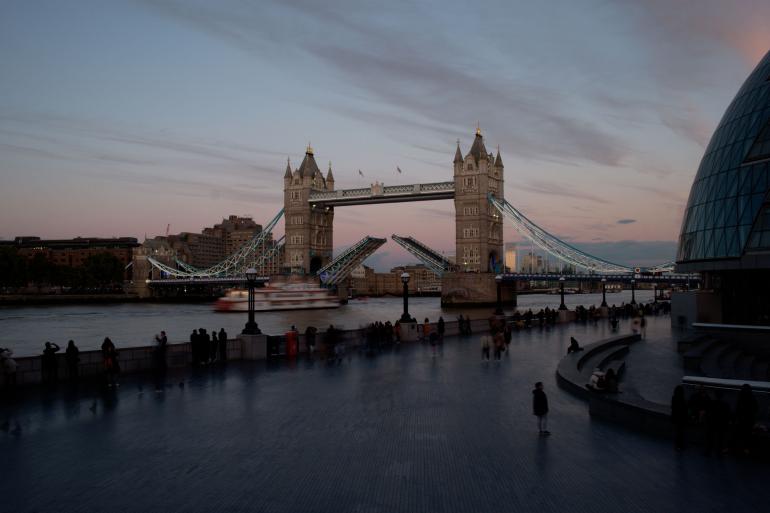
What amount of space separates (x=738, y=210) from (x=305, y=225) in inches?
3871

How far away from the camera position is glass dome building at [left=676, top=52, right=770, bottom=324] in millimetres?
26609

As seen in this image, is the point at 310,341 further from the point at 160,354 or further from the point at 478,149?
the point at 478,149

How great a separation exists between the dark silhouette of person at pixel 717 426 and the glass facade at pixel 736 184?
63.1 feet

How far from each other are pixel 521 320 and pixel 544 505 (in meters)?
29.0

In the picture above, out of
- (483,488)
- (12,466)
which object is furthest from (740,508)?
(12,466)

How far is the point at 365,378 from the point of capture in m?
16.7

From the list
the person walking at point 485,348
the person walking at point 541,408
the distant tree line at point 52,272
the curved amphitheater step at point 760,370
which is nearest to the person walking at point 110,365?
the person walking at point 541,408

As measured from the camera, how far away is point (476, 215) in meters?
105

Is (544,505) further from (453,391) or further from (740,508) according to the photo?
(453,391)

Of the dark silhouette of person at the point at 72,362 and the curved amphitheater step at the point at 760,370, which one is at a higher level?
the dark silhouette of person at the point at 72,362

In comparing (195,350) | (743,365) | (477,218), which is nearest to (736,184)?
(743,365)

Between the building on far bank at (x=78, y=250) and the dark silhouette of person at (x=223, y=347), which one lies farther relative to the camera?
the building on far bank at (x=78, y=250)

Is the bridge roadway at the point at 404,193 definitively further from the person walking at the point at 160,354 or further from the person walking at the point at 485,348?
the person walking at the point at 160,354

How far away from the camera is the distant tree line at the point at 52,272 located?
4082 inches
